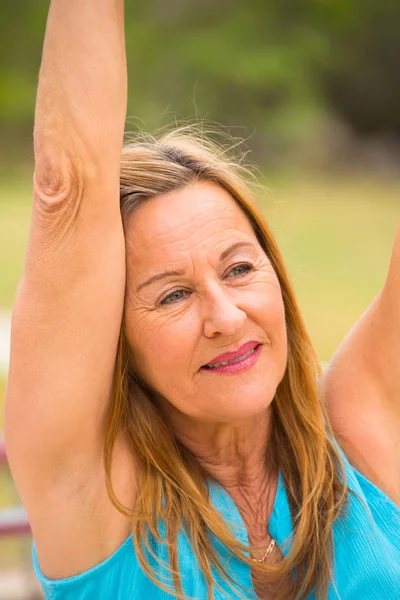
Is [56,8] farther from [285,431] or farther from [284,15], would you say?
[284,15]

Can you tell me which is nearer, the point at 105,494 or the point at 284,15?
the point at 105,494

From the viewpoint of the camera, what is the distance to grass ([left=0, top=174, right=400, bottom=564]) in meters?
12.8

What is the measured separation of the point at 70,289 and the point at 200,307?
0.24m

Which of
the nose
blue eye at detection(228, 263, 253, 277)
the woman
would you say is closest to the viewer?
the woman

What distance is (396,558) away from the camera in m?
1.66

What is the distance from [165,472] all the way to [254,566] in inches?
8.8

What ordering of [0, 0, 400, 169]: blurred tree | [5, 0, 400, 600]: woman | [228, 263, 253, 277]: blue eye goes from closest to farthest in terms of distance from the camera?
[5, 0, 400, 600]: woman → [228, 263, 253, 277]: blue eye → [0, 0, 400, 169]: blurred tree

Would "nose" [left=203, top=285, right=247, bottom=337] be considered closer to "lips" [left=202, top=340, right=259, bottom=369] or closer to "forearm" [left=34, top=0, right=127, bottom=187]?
"lips" [left=202, top=340, right=259, bottom=369]

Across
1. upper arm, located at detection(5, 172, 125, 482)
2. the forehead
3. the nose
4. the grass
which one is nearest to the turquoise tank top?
upper arm, located at detection(5, 172, 125, 482)

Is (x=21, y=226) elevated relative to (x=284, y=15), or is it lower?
lower

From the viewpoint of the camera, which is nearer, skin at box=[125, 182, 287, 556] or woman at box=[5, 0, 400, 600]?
woman at box=[5, 0, 400, 600]

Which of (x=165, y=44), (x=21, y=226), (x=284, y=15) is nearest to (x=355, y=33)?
(x=284, y=15)

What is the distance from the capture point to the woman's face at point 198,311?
1575 millimetres

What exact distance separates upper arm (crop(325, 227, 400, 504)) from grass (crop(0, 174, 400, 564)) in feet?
30.5
